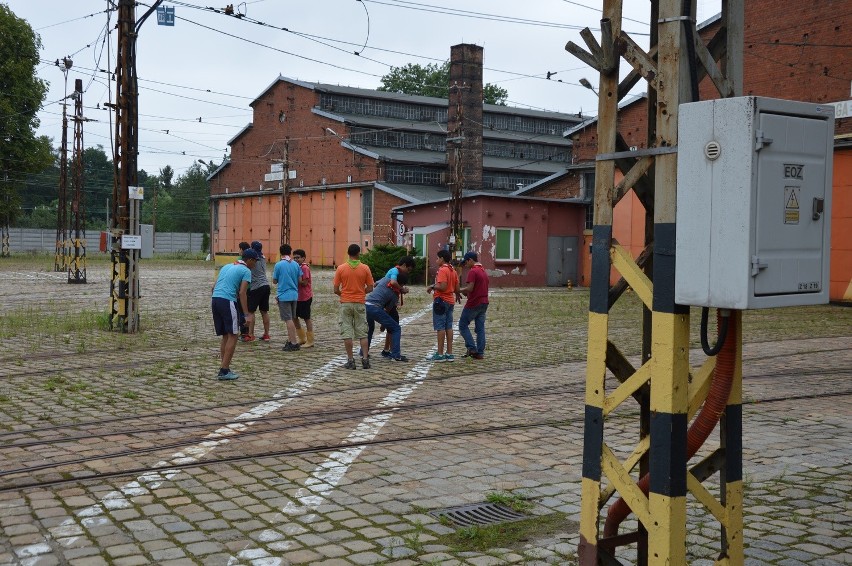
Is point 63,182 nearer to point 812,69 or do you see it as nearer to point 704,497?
point 812,69

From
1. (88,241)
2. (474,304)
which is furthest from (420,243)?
(88,241)

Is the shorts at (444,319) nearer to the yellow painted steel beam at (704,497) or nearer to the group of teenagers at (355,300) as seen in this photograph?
the group of teenagers at (355,300)

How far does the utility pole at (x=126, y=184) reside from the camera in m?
18.4

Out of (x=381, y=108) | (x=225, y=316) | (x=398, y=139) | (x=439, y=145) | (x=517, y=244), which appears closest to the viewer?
(x=225, y=316)

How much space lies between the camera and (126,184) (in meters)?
18.6

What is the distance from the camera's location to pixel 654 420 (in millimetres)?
4227

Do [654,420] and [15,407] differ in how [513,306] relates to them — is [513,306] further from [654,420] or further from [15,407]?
[654,420]

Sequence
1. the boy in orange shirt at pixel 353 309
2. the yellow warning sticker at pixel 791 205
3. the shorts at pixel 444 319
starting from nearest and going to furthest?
the yellow warning sticker at pixel 791 205, the boy in orange shirt at pixel 353 309, the shorts at pixel 444 319

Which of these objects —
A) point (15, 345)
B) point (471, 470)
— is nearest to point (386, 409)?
point (471, 470)

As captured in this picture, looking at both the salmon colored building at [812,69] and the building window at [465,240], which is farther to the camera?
the building window at [465,240]

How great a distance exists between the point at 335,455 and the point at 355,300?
5764mm

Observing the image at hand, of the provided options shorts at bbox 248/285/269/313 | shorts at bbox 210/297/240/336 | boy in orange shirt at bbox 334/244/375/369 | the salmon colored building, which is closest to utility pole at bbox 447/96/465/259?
the salmon colored building

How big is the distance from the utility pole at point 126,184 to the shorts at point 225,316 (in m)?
6.80

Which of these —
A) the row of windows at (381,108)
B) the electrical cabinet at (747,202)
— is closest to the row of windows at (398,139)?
the row of windows at (381,108)
